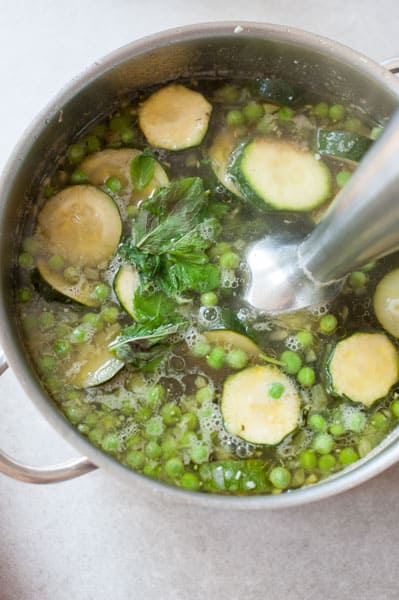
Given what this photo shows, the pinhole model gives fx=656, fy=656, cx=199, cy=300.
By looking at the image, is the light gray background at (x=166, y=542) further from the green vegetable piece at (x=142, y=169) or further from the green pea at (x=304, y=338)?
the green vegetable piece at (x=142, y=169)

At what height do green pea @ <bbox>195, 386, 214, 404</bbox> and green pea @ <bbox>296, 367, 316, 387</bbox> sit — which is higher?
green pea @ <bbox>296, 367, 316, 387</bbox>

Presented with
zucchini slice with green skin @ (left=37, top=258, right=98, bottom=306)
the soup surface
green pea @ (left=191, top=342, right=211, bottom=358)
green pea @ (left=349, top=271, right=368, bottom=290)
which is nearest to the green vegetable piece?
the soup surface

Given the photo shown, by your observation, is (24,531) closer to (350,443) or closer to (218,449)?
(218,449)

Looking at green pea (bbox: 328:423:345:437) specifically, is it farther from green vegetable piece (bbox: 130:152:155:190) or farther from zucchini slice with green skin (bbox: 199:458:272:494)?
green vegetable piece (bbox: 130:152:155:190)

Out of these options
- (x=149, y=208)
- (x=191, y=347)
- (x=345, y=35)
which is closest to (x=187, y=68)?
(x=149, y=208)

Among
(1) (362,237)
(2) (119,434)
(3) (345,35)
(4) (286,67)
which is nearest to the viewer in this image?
(1) (362,237)

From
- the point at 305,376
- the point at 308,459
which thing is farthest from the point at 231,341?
the point at 308,459

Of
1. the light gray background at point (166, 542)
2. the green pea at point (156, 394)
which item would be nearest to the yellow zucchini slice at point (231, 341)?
the green pea at point (156, 394)
